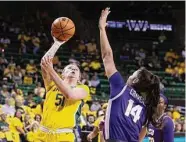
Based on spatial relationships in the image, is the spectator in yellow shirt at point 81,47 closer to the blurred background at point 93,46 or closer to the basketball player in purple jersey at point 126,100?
the blurred background at point 93,46

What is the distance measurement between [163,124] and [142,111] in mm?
897

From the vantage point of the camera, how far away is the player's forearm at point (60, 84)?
14.3 feet

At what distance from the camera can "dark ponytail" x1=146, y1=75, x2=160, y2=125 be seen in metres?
4.15

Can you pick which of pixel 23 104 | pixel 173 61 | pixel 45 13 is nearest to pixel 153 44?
pixel 173 61

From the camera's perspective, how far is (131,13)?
25.3 m

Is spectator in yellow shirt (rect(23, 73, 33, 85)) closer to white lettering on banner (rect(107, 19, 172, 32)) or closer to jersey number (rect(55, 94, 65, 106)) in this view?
white lettering on banner (rect(107, 19, 172, 32))

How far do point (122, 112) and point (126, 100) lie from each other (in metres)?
0.11

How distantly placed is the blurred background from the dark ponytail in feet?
29.3

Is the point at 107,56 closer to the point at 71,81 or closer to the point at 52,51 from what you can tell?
the point at 52,51

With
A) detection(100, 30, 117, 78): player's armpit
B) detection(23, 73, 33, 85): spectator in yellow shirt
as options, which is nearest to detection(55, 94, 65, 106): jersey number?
detection(100, 30, 117, 78): player's armpit

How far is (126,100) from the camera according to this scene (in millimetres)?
4094

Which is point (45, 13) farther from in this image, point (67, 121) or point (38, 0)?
point (67, 121)

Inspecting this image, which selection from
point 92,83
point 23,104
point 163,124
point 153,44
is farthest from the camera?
point 153,44

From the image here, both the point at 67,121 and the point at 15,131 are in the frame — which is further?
the point at 15,131
